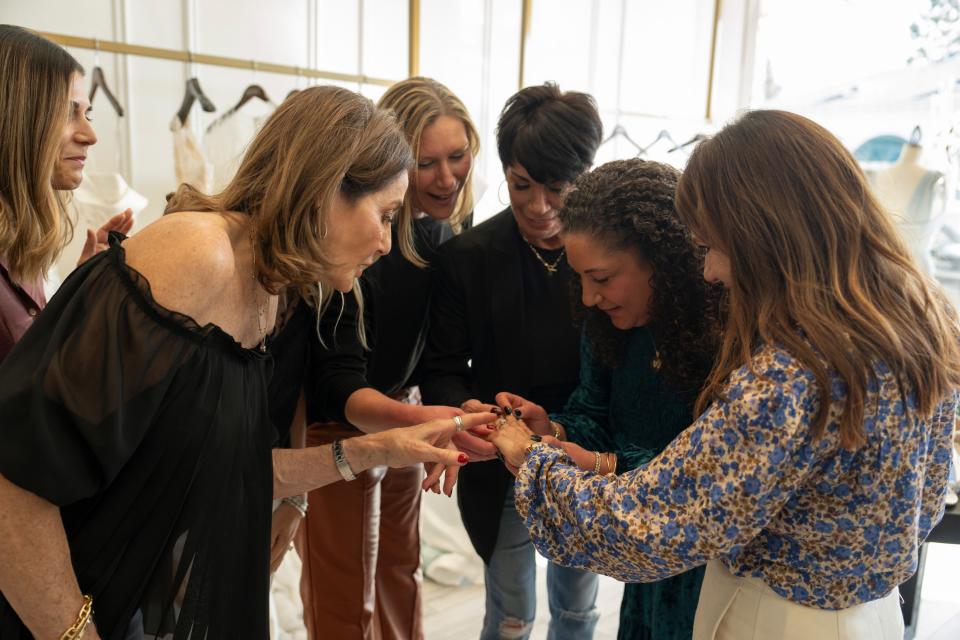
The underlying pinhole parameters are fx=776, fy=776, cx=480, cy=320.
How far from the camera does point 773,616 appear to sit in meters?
1.12

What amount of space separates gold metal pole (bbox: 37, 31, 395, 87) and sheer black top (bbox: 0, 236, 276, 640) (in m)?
1.78

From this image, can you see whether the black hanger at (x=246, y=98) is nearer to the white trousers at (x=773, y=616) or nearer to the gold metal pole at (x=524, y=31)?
the gold metal pole at (x=524, y=31)

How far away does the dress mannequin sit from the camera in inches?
115

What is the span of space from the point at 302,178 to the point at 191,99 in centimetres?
189

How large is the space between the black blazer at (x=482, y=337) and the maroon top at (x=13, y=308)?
32.9 inches

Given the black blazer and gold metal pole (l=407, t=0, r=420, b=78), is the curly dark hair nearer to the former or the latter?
the black blazer

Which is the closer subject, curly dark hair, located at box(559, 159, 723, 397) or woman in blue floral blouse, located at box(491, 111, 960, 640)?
woman in blue floral blouse, located at box(491, 111, 960, 640)

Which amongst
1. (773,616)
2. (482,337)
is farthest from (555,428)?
(773,616)

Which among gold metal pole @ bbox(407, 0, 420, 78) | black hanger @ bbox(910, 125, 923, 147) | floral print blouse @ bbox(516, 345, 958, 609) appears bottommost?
floral print blouse @ bbox(516, 345, 958, 609)

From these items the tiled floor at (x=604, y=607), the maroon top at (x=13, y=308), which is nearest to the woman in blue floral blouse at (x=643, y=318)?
the maroon top at (x=13, y=308)

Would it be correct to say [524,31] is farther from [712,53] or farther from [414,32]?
[712,53]

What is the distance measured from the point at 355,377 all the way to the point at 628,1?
10.1 ft

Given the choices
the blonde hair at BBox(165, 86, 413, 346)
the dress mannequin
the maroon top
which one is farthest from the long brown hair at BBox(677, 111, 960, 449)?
the dress mannequin

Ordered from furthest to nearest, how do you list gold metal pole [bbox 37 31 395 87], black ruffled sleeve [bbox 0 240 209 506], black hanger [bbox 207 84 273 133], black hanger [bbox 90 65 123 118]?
black hanger [bbox 207 84 273 133]
black hanger [bbox 90 65 123 118]
gold metal pole [bbox 37 31 395 87]
black ruffled sleeve [bbox 0 240 209 506]
